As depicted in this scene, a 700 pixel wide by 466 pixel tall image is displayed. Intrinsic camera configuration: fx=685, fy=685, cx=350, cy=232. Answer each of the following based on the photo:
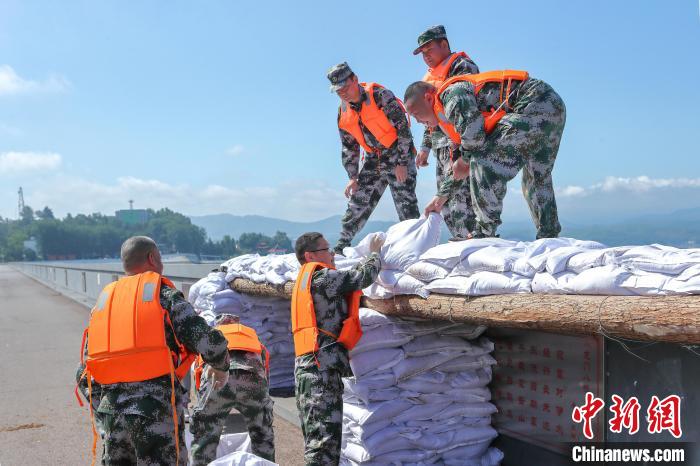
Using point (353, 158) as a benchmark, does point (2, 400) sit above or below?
below

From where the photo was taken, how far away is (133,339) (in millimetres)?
3559

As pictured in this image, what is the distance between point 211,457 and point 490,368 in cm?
211

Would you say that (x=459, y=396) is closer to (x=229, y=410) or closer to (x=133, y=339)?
(x=229, y=410)

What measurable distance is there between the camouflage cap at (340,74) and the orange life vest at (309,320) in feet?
7.20

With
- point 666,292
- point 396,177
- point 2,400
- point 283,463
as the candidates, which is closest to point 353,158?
point 396,177

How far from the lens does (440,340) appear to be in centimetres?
490

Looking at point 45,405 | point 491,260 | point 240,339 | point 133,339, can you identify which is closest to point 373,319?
point 240,339

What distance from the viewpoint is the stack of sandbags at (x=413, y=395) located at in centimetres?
475

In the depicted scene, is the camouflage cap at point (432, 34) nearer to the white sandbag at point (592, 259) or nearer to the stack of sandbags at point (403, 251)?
the stack of sandbags at point (403, 251)

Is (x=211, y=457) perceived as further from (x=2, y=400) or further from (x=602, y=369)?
(x=2, y=400)

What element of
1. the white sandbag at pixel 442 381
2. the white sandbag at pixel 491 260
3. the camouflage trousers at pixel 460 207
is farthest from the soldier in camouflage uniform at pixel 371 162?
the white sandbag at pixel 491 260

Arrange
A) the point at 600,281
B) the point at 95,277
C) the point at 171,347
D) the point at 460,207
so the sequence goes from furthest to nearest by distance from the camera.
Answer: the point at 95,277 → the point at 460,207 → the point at 171,347 → the point at 600,281

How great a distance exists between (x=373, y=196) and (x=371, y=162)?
0.33 meters

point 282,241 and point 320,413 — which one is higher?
point 282,241
